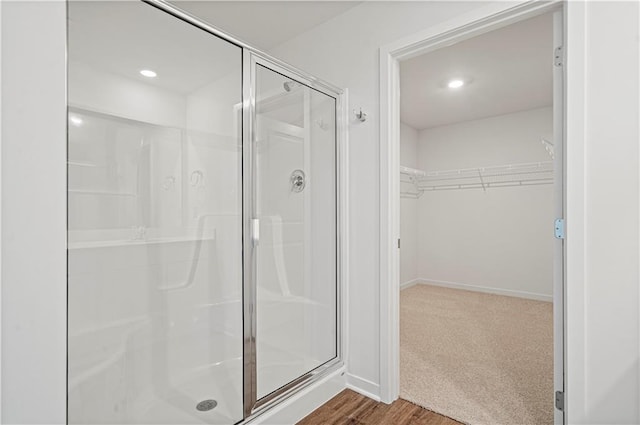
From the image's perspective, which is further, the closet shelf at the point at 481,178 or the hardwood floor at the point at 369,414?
the closet shelf at the point at 481,178

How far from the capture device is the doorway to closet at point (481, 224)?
2.23 m

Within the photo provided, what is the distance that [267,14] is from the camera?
235 cm

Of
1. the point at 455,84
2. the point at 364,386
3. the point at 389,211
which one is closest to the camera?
the point at 389,211

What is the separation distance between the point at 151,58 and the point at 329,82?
1.22 meters

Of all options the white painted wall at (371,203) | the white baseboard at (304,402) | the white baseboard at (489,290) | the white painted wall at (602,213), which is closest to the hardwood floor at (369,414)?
the white baseboard at (304,402)

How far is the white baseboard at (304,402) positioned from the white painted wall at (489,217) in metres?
3.36

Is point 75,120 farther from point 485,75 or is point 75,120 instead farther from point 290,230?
point 485,75

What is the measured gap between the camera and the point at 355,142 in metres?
2.24

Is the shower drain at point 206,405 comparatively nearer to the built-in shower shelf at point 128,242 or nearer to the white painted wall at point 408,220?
the built-in shower shelf at point 128,242

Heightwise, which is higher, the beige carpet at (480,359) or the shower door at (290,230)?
the shower door at (290,230)

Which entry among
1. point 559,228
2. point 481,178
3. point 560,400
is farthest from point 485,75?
point 560,400

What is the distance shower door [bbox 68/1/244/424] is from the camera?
1.32 meters

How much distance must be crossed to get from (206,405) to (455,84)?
3607 mm

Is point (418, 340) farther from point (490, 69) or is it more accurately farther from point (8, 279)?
point (8, 279)
